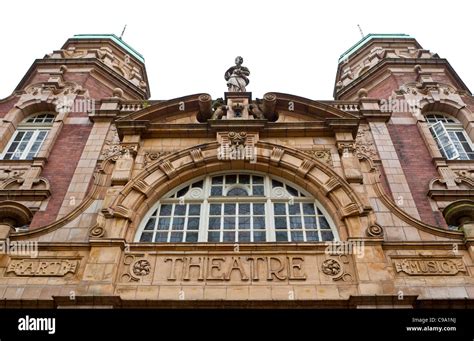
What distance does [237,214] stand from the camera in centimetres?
1064

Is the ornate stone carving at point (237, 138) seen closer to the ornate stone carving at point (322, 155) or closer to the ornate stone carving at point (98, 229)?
the ornate stone carving at point (322, 155)

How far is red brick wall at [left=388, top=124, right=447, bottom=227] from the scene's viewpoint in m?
10.9

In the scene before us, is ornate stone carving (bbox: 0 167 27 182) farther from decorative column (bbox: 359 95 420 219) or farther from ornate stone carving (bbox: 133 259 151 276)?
decorative column (bbox: 359 95 420 219)

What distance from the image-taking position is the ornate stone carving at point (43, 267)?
9031mm

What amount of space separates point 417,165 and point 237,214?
568cm

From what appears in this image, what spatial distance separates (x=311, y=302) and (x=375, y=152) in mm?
Result: 6092

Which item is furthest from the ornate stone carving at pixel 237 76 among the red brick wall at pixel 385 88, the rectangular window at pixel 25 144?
the rectangular window at pixel 25 144

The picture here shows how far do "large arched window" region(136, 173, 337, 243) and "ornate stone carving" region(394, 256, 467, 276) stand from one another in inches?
66.0

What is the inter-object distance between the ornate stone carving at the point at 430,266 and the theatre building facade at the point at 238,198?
0.09 ft

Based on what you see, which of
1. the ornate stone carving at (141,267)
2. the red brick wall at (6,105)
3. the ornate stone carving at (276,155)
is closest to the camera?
the ornate stone carving at (141,267)

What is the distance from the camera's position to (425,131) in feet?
45.4
